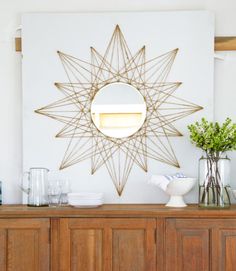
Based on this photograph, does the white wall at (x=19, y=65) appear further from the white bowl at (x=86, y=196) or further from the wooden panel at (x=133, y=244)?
the wooden panel at (x=133, y=244)

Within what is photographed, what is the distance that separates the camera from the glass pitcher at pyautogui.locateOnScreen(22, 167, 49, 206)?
11.1ft

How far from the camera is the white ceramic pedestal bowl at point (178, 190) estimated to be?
3254mm

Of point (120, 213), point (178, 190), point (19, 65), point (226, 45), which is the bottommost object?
point (120, 213)

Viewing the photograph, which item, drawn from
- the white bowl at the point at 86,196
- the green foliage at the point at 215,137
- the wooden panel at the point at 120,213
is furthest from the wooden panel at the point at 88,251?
the green foliage at the point at 215,137

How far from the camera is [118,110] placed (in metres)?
3.52

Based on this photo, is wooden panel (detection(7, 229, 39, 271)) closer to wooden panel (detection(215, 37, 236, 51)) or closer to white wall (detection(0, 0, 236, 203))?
white wall (detection(0, 0, 236, 203))

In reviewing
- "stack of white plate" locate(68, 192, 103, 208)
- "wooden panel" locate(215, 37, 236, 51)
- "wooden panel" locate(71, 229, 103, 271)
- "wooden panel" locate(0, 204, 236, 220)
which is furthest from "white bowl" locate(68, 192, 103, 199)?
"wooden panel" locate(215, 37, 236, 51)

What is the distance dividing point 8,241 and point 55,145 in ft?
2.35

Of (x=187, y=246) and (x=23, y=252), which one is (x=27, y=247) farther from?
(x=187, y=246)

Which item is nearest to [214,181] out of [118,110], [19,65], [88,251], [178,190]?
[178,190]

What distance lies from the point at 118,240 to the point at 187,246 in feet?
1.32

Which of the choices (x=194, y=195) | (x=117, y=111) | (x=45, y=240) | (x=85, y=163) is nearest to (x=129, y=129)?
(x=117, y=111)

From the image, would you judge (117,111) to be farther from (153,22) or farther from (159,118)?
(153,22)

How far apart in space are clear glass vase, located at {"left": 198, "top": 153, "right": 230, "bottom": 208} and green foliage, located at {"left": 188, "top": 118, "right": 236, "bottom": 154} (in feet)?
0.23
